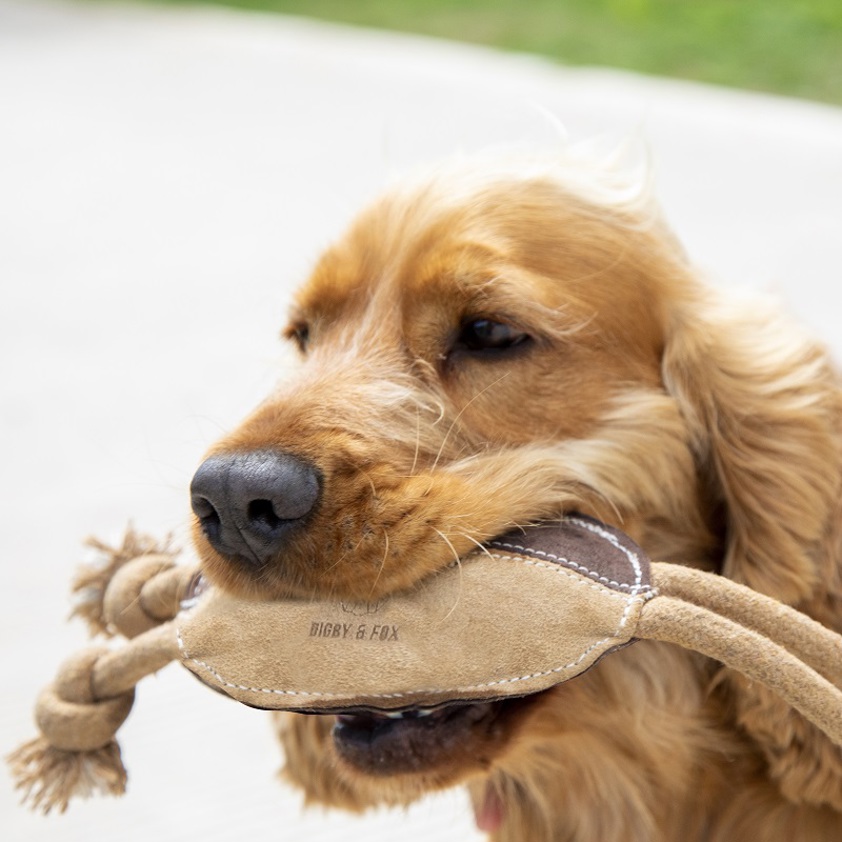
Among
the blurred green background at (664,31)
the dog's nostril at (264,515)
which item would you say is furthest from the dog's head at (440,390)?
the blurred green background at (664,31)

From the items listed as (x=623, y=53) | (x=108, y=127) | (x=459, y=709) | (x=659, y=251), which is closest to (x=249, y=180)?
(x=108, y=127)

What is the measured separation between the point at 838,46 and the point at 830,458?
709 cm

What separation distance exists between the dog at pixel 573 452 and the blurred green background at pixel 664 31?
5.81m

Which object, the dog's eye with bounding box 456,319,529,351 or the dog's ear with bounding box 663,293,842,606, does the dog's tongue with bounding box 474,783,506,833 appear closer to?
the dog's ear with bounding box 663,293,842,606

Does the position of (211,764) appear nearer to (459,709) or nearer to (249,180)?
(459,709)

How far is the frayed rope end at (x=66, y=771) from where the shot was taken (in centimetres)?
196

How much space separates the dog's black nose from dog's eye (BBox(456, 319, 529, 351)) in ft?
1.49

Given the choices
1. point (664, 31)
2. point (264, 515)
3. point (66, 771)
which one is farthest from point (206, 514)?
point (664, 31)

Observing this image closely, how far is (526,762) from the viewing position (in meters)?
2.16

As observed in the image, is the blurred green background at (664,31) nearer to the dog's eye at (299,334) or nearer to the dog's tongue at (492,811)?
the dog's eye at (299,334)

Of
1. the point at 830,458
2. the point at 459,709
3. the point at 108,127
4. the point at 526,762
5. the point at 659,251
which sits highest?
the point at 659,251

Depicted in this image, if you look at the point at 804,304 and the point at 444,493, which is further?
the point at 804,304

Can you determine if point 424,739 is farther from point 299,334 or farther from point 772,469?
point 299,334

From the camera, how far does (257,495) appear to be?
1.70m
